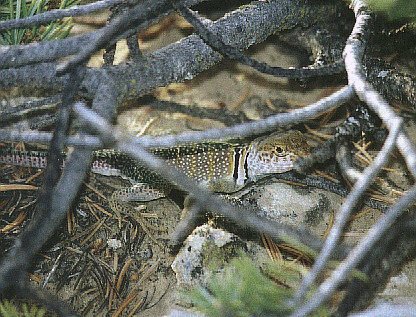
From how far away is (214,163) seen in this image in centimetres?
328

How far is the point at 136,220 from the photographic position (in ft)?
9.45

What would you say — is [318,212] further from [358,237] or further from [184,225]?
[184,225]

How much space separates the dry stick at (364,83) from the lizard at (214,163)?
1112mm

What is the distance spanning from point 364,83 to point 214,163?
5.97 ft

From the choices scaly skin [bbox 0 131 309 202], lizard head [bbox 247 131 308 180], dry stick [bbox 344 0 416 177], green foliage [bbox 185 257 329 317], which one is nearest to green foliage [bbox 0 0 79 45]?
scaly skin [bbox 0 131 309 202]

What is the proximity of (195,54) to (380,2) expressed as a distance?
111 centimetres

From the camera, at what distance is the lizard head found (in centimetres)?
318

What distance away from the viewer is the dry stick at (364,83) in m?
1.20

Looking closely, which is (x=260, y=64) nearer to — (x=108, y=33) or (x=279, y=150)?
(x=108, y=33)

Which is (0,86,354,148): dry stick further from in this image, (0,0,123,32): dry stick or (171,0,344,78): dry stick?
(171,0,344,78): dry stick

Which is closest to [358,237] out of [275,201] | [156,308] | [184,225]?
[275,201]

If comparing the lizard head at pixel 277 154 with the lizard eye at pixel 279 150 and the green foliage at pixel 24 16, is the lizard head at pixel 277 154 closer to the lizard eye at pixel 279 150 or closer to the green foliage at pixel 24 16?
the lizard eye at pixel 279 150

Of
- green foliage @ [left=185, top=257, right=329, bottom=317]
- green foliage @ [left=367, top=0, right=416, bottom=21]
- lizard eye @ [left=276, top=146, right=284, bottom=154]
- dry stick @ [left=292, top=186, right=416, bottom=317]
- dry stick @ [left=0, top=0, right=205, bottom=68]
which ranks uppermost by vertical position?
green foliage @ [left=367, top=0, right=416, bottom=21]

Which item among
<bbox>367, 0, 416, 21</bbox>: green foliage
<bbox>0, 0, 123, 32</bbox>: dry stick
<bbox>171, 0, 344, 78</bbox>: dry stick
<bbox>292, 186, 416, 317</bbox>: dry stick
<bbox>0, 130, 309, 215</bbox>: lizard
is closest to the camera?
<bbox>292, 186, 416, 317</bbox>: dry stick
